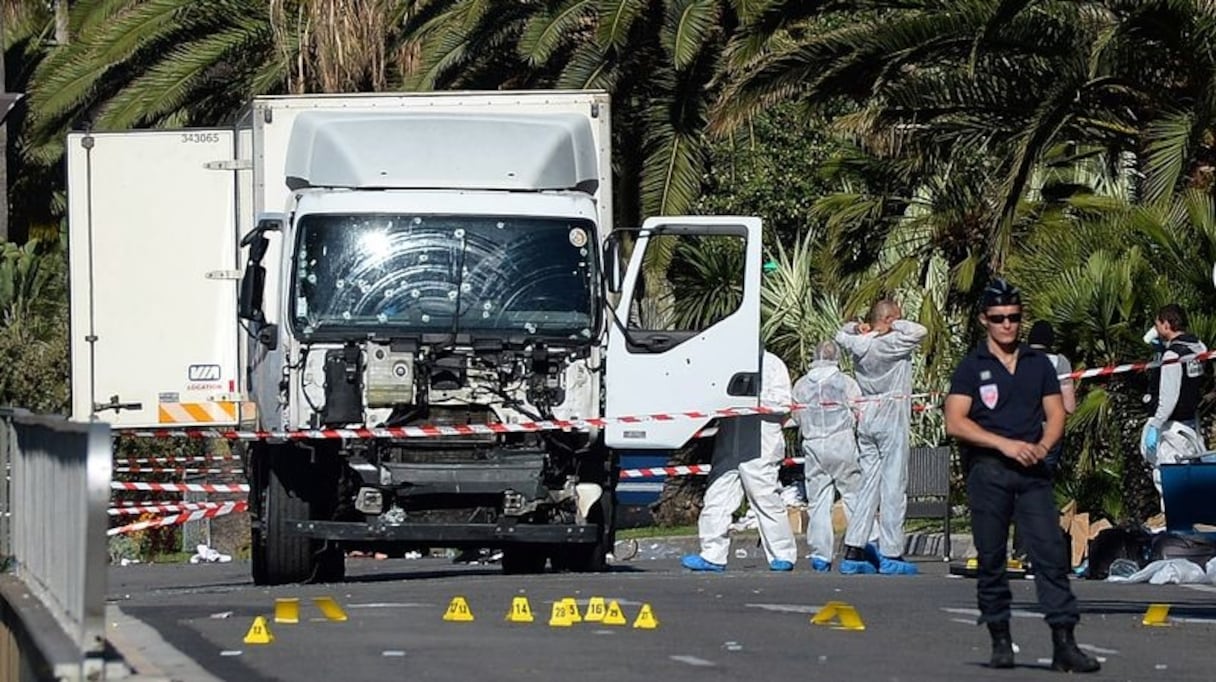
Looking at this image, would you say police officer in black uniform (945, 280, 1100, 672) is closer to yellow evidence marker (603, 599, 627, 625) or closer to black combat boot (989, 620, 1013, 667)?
black combat boot (989, 620, 1013, 667)

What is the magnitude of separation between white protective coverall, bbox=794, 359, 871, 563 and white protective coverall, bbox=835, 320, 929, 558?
41cm

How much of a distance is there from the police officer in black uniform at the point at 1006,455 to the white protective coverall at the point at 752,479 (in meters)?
7.43

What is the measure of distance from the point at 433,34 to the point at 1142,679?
56.3 ft

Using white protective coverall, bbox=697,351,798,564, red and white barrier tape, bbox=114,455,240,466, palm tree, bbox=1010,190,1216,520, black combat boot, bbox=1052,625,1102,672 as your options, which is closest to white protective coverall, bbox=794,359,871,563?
white protective coverall, bbox=697,351,798,564

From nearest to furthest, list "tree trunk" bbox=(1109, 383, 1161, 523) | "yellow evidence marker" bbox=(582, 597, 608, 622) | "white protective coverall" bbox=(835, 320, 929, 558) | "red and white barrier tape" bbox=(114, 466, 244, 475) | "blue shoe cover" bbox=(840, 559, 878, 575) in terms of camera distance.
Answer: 1. "yellow evidence marker" bbox=(582, 597, 608, 622)
2. "white protective coverall" bbox=(835, 320, 929, 558)
3. "blue shoe cover" bbox=(840, 559, 878, 575)
4. "tree trunk" bbox=(1109, 383, 1161, 523)
5. "red and white barrier tape" bbox=(114, 466, 244, 475)

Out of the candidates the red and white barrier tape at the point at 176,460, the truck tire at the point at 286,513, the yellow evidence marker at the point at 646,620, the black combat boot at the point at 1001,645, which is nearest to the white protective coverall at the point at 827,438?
the truck tire at the point at 286,513

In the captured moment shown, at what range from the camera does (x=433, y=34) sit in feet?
85.3

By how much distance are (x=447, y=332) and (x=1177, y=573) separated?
4.78 metres

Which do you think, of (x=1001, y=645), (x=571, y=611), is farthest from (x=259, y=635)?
(x=1001, y=645)

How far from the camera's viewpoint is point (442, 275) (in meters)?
15.7

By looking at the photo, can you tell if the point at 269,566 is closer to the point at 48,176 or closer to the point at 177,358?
the point at 177,358

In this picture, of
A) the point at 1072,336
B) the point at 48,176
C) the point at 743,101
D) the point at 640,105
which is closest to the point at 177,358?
the point at 743,101

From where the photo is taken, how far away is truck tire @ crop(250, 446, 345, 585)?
15844 mm

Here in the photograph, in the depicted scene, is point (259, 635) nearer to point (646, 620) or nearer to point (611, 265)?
point (646, 620)
